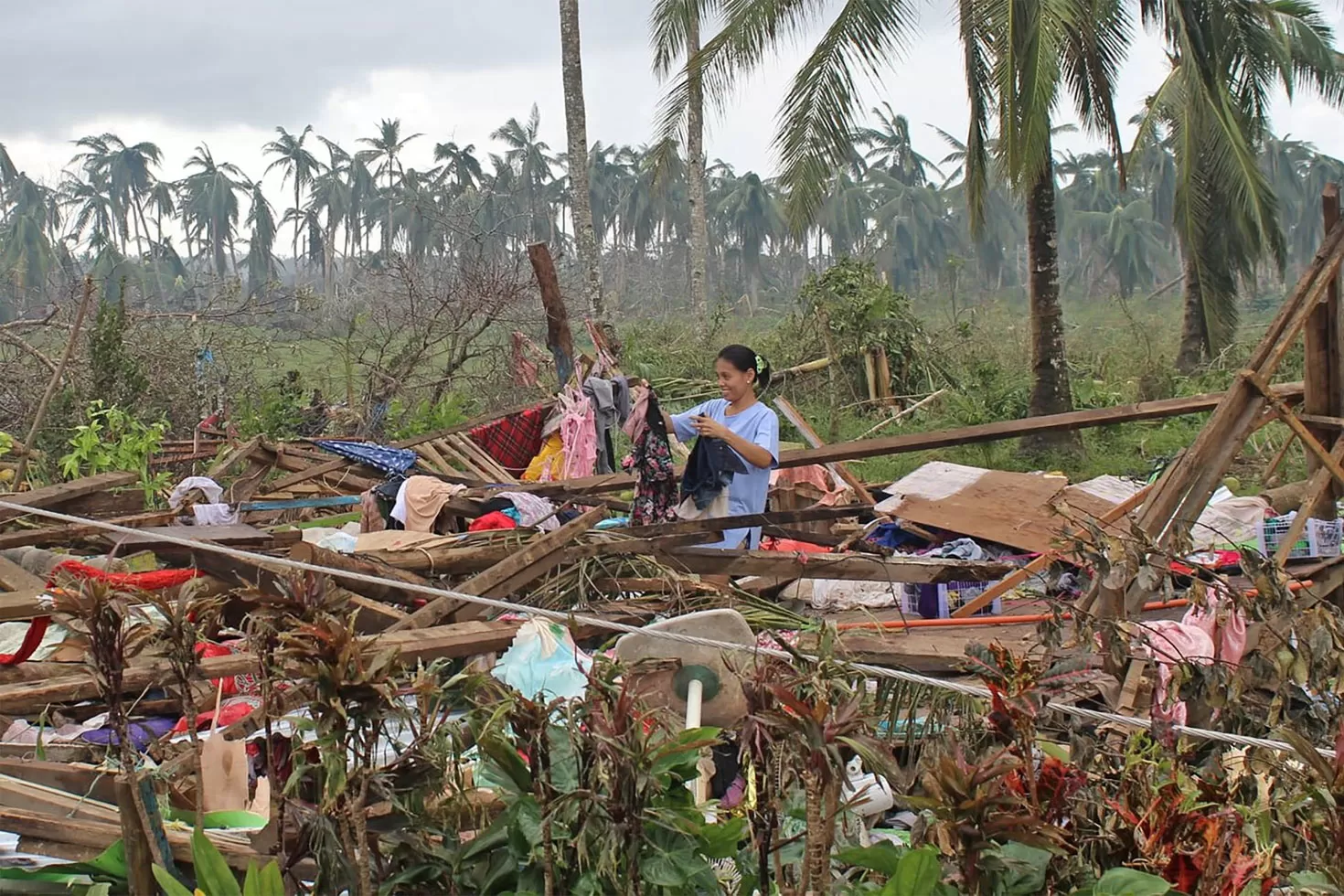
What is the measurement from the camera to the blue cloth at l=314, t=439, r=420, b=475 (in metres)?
7.51

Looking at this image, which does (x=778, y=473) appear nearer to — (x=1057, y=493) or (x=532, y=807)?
(x=1057, y=493)

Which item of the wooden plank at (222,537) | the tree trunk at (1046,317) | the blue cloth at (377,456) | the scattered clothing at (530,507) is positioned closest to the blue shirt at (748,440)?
the scattered clothing at (530,507)

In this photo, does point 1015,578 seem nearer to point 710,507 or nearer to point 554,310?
point 710,507

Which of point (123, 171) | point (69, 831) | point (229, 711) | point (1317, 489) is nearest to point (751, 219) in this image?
point (123, 171)

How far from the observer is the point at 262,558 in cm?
311

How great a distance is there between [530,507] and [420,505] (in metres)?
0.55

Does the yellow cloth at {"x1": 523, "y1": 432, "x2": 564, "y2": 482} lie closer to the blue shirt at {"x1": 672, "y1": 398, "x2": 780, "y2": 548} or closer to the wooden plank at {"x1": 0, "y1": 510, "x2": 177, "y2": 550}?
the blue shirt at {"x1": 672, "y1": 398, "x2": 780, "y2": 548}

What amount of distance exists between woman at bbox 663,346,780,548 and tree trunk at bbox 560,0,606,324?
937 centimetres

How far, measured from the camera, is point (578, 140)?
15.7m

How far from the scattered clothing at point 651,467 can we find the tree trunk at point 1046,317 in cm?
624

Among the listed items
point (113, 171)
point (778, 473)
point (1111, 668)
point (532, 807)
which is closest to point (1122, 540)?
point (1111, 668)

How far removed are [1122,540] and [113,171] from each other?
69066 mm

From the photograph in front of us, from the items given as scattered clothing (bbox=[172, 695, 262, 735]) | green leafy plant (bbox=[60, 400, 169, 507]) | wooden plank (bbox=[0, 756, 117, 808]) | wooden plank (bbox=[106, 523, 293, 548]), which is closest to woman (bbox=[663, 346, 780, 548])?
wooden plank (bbox=[106, 523, 293, 548])

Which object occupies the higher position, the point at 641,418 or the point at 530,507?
the point at 641,418
